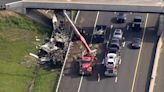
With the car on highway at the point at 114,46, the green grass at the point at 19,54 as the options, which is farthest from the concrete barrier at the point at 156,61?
the green grass at the point at 19,54

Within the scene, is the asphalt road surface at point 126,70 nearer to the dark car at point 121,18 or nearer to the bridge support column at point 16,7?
the dark car at point 121,18

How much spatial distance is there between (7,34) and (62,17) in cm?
1209

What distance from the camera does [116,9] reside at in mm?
140875

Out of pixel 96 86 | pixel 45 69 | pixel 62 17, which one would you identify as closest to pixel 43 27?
pixel 62 17

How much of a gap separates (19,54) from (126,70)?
2112 centimetres

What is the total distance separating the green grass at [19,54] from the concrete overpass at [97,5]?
347 cm

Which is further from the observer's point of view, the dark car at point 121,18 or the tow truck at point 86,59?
the dark car at point 121,18

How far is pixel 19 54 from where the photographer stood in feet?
445

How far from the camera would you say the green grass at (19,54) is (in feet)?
418

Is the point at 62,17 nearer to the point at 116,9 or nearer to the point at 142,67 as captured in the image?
the point at 116,9

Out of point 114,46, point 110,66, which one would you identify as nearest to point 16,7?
point 114,46

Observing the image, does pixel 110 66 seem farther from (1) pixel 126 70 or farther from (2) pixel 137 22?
(2) pixel 137 22

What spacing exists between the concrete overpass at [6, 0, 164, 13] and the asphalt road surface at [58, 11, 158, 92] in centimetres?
521

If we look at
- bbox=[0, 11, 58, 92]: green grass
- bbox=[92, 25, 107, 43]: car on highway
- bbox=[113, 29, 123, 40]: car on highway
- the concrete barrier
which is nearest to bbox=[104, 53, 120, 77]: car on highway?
the concrete barrier
